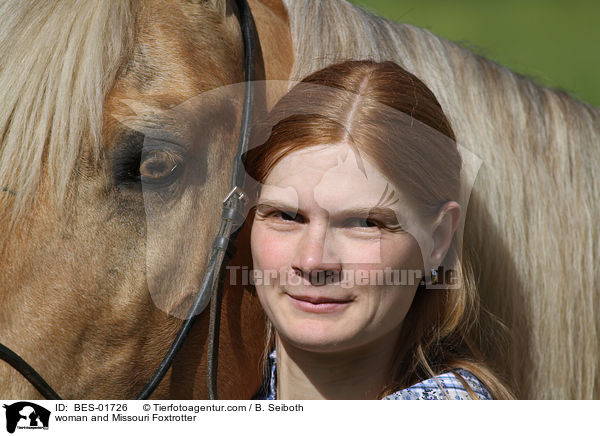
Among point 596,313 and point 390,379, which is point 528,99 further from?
point 390,379

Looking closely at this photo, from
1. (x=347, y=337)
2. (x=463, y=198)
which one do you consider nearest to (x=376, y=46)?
(x=463, y=198)

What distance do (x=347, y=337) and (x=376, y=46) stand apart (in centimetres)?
61

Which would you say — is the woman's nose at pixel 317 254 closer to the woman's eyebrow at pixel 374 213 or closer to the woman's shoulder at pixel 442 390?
the woman's eyebrow at pixel 374 213

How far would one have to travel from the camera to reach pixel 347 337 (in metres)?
0.92

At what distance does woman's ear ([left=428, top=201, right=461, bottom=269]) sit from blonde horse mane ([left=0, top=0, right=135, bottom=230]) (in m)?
0.52

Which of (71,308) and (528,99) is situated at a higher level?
(528,99)

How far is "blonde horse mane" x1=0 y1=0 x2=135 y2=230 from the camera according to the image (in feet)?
2.96

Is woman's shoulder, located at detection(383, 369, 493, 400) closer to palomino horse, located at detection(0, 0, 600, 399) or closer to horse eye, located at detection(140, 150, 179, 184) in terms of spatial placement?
palomino horse, located at detection(0, 0, 600, 399)

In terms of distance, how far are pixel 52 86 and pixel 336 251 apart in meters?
0.49

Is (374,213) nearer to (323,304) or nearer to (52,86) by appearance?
(323,304)

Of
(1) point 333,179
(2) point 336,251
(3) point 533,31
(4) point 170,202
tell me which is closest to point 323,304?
(2) point 336,251

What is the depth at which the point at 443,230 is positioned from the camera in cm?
99

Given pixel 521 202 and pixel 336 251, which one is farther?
pixel 521 202
